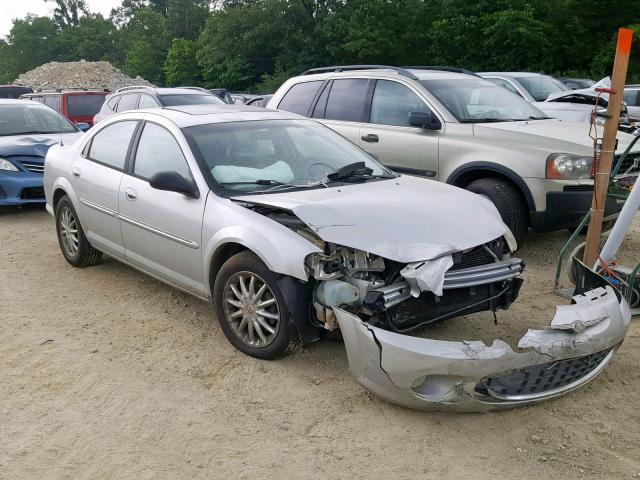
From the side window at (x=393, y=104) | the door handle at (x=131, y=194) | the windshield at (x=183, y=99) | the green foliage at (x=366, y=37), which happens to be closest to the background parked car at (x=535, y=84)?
the windshield at (x=183, y=99)

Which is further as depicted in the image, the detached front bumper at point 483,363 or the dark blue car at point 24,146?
the dark blue car at point 24,146

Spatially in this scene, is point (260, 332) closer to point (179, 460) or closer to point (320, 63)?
point (179, 460)

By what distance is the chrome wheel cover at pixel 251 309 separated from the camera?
4.00m

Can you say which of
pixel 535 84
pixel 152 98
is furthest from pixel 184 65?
pixel 535 84

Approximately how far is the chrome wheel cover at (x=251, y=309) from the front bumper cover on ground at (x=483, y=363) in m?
0.65

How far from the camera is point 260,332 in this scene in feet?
13.4

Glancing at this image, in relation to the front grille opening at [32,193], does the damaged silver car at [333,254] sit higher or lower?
higher

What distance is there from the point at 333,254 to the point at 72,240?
346 centimetres

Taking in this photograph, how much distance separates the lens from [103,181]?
17.8ft

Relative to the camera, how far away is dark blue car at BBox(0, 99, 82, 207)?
→ 28.0 ft

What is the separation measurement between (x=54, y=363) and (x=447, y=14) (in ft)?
109

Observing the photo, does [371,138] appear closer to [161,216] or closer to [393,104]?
[393,104]

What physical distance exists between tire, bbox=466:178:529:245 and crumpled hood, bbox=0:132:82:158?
603 cm

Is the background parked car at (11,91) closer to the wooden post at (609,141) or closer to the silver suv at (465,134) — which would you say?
the silver suv at (465,134)
